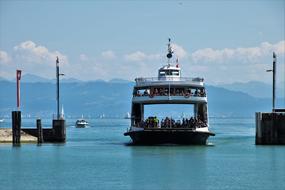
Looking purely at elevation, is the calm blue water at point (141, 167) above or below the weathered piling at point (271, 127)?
below

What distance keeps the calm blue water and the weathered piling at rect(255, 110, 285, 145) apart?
84 centimetres

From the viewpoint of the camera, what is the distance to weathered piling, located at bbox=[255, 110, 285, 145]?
70.6m

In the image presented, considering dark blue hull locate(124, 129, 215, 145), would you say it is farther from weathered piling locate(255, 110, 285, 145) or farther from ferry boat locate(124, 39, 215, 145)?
weathered piling locate(255, 110, 285, 145)

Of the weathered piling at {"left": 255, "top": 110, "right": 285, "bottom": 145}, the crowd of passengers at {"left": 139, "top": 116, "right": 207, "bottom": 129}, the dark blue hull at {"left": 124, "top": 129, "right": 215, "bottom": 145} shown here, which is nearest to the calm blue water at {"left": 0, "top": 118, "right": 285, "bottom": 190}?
the dark blue hull at {"left": 124, "top": 129, "right": 215, "bottom": 145}

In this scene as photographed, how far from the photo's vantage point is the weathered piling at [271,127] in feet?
232

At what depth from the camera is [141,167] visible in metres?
54.2

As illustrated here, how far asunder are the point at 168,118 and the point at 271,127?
311 inches

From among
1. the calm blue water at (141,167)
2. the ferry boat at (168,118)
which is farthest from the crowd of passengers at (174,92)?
the calm blue water at (141,167)

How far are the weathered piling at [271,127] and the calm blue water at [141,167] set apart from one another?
2.75 ft

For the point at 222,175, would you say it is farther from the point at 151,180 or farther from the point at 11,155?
the point at 11,155

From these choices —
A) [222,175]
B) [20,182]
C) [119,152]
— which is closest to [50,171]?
[20,182]

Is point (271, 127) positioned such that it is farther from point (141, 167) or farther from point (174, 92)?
point (141, 167)

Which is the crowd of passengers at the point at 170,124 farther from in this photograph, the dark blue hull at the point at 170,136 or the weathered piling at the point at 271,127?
the weathered piling at the point at 271,127

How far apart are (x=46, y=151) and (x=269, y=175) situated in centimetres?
2174
